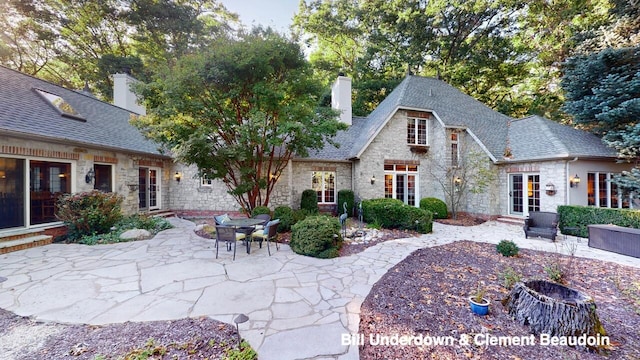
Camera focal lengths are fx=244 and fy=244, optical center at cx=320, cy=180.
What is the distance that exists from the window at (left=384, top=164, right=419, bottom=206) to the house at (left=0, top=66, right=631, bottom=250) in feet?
0.17

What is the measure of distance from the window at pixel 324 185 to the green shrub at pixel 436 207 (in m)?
4.44

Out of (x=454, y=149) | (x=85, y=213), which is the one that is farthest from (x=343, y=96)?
(x=85, y=213)

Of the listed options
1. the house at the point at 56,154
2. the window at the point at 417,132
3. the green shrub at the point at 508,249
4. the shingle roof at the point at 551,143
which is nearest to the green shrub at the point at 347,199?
the window at the point at 417,132

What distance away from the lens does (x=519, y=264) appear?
547 centimetres

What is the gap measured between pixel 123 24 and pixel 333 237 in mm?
23078

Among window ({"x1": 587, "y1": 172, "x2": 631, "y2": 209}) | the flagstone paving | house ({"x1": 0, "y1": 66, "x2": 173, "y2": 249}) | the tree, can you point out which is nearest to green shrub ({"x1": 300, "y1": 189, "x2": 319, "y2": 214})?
the tree

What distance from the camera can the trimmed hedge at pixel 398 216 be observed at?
8641 mm

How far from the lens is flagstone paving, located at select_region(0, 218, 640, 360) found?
9.74 feet

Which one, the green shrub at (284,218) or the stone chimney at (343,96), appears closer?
the green shrub at (284,218)

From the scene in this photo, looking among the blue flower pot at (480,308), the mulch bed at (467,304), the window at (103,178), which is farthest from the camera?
the window at (103,178)

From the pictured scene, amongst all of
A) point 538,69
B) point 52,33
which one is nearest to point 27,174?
point 52,33

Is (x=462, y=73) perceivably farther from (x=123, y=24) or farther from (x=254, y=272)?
(x=123, y=24)

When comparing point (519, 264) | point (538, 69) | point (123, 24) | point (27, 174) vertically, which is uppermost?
point (123, 24)

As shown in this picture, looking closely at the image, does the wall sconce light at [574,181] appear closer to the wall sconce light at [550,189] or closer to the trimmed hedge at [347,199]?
the wall sconce light at [550,189]
